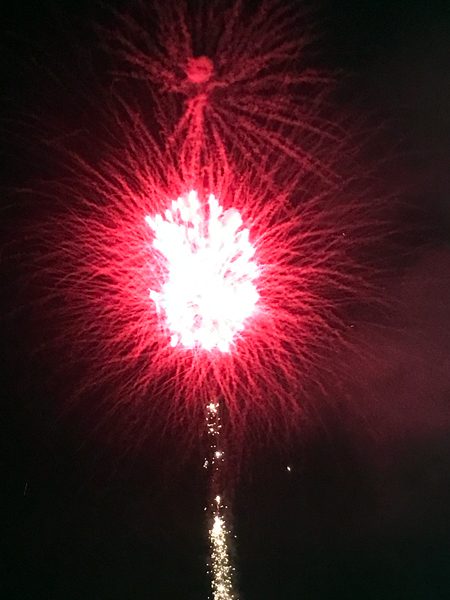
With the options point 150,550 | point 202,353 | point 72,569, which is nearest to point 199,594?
point 150,550

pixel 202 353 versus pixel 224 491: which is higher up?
pixel 202 353

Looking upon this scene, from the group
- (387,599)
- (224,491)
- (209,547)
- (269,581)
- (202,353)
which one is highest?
(202,353)

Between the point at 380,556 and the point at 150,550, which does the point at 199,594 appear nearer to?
the point at 150,550

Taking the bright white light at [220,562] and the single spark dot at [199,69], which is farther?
the bright white light at [220,562]

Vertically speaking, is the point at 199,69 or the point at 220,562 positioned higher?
the point at 199,69

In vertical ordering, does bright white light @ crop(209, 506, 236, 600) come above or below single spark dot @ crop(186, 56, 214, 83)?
below

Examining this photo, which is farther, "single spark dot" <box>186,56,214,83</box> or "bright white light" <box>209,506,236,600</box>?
"bright white light" <box>209,506,236,600</box>

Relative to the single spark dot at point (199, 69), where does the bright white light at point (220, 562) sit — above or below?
below

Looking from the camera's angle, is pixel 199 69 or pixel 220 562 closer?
pixel 199 69
